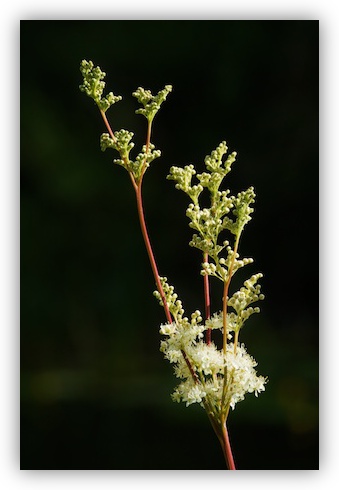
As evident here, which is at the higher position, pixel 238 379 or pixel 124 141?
pixel 124 141

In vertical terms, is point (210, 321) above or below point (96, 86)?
below

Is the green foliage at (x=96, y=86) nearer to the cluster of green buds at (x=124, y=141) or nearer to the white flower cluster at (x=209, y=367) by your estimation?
the cluster of green buds at (x=124, y=141)

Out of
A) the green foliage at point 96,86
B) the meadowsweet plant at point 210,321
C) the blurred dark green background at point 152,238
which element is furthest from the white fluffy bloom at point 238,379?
the blurred dark green background at point 152,238

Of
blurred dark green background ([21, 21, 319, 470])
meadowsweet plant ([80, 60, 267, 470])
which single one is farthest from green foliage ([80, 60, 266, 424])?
blurred dark green background ([21, 21, 319, 470])

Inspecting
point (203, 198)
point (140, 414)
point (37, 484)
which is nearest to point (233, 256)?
point (37, 484)

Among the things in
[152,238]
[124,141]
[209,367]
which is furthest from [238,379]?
[152,238]

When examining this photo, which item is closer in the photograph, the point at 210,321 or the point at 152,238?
the point at 210,321

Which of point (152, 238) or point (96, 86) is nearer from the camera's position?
point (96, 86)

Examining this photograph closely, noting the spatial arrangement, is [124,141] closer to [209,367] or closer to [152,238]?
[209,367]

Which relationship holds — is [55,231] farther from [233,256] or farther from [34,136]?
[233,256]

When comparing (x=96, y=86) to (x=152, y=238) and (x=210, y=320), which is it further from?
(x=152, y=238)
